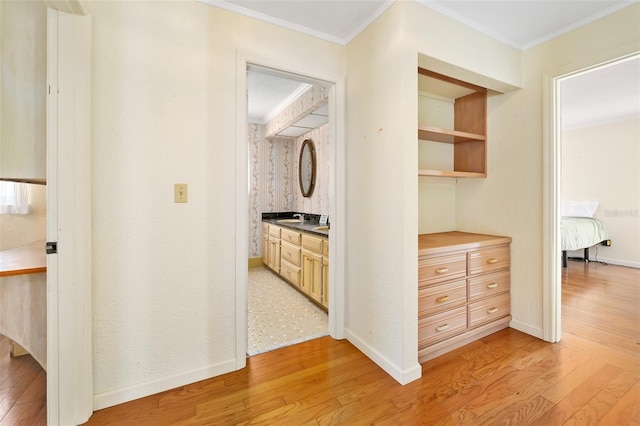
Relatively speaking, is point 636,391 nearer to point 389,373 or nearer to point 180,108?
point 389,373

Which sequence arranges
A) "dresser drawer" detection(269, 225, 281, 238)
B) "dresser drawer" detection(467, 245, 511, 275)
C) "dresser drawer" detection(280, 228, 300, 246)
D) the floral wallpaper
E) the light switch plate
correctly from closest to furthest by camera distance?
the light switch plate
"dresser drawer" detection(467, 245, 511, 275)
"dresser drawer" detection(280, 228, 300, 246)
"dresser drawer" detection(269, 225, 281, 238)
the floral wallpaper

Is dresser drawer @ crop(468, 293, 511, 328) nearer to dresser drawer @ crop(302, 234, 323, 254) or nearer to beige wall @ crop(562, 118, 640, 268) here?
dresser drawer @ crop(302, 234, 323, 254)

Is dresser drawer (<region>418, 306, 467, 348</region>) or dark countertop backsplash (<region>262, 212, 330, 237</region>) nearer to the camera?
dresser drawer (<region>418, 306, 467, 348</region>)

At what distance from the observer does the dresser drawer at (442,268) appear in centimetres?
200

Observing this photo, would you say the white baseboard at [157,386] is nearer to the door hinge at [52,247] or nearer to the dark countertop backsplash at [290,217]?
the door hinge at [52,247]

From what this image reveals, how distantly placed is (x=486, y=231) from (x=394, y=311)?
1397mm

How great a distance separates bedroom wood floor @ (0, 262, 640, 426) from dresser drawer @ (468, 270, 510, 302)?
0.36 metres

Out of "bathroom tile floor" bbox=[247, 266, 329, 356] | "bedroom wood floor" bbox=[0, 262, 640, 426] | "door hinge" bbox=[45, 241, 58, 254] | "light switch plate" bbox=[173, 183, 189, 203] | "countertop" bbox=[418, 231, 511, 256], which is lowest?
"bedroom wood floor" bbox=[0, 262, 640, 426]

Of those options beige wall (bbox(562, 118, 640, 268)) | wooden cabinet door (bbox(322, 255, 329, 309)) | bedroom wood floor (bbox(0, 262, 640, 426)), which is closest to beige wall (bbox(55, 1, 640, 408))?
bedroom wood floor (bbox(0, 262, 640, 426))

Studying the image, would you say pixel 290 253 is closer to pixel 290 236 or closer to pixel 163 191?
pixel 290 236

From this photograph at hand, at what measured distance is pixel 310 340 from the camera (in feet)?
7.65

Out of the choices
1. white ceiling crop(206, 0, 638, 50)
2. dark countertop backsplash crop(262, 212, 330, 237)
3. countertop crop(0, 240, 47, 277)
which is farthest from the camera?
dark countertop backsplash crop(262, 212, 330, 237)

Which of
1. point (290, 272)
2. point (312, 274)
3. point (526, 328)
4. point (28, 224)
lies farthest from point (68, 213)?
point (526, 328)

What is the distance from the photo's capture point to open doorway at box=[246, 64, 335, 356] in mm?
2570
